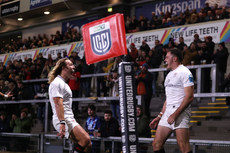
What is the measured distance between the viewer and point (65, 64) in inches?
247

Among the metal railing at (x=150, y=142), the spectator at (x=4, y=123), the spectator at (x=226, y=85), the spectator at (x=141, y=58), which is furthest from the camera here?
the spectator at (x=141, y=58)

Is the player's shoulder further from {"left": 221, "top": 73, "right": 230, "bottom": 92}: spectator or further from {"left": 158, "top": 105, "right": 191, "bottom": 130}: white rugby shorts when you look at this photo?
{"left": 221, "top": 73, "right": 230, "bottom": 92}: spectator

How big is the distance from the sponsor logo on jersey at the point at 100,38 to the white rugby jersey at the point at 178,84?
1.56m

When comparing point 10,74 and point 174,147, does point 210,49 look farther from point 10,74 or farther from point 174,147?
point 10,74

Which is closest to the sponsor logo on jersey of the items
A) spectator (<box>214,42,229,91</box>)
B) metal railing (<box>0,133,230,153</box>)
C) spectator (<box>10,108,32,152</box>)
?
metal railing (<box>0,133,230,153</box>)

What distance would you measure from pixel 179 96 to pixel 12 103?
751cm

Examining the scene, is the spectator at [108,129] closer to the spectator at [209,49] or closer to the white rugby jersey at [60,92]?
the white rugby jersey at [60,92]

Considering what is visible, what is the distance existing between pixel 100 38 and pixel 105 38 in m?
0.09

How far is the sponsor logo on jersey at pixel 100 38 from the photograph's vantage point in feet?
14.0

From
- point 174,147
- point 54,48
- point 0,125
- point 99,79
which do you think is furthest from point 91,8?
point 174,147

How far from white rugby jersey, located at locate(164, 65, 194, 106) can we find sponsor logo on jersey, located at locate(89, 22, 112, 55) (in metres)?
1.56

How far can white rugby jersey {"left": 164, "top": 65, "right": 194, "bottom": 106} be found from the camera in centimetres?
547

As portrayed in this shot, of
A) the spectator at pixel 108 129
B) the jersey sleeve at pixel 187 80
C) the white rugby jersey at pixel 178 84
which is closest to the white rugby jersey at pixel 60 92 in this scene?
the white rugby jersey at pixel 178 84

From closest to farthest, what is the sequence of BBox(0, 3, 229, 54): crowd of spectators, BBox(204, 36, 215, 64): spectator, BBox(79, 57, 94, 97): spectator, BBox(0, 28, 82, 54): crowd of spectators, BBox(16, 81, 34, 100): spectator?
BBox(204, 36, 215, 64): spectator, BBox(16, 81, 34, 100): spectator, BBox(79, 57, 94, 97): spectator, BBox(0, 3, 229, 54): crowd of spectators, BBox(0, 28, 82, 54): crowd of spectators
